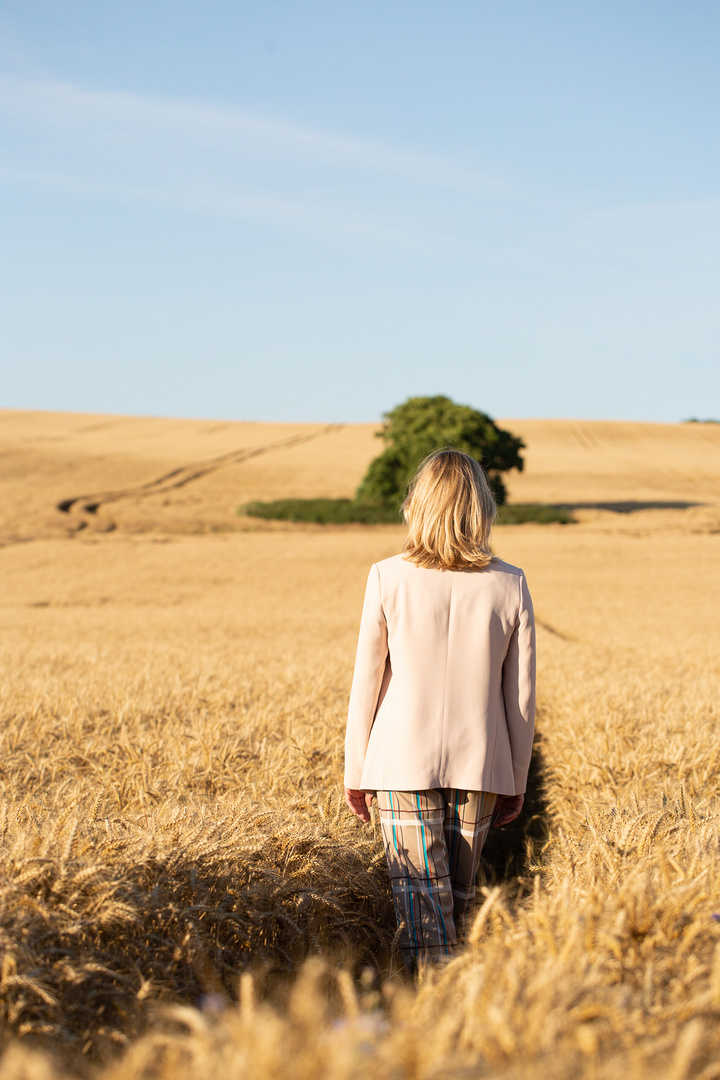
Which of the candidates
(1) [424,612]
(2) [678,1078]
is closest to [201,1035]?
(2) [678,1078]

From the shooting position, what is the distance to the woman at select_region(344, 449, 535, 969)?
9.05 ft

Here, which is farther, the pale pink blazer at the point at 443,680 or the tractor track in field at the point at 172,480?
the tractor track in field at the point at 172,480

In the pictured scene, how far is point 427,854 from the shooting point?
2.76 m

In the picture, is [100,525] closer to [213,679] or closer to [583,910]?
[213,679]

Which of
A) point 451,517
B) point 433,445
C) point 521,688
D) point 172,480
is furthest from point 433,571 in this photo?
point 172,480

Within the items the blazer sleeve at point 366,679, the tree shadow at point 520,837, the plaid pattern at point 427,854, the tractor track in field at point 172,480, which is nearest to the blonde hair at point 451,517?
the blazer sleeve at point 366,679

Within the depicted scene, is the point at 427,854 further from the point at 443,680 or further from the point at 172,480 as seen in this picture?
the point at 172,480

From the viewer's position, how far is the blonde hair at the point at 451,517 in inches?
110

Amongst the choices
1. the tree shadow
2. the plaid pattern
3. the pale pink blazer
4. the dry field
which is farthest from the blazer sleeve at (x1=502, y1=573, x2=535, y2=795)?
the tree shadow

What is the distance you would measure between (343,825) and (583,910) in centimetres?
164

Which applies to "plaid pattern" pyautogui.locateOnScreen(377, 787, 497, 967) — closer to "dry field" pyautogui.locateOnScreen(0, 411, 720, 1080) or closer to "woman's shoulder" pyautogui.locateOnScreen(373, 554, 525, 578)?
"dry field" pyautogui.locateOnScreen(0, 411, 720, 1080)

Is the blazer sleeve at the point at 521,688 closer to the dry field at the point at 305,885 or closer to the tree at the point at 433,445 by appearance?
the dry field at the point at 305,885

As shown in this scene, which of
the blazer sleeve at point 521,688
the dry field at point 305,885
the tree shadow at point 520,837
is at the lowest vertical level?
the tree shadow at point 520,837

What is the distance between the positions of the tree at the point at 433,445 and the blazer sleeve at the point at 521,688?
123ft
